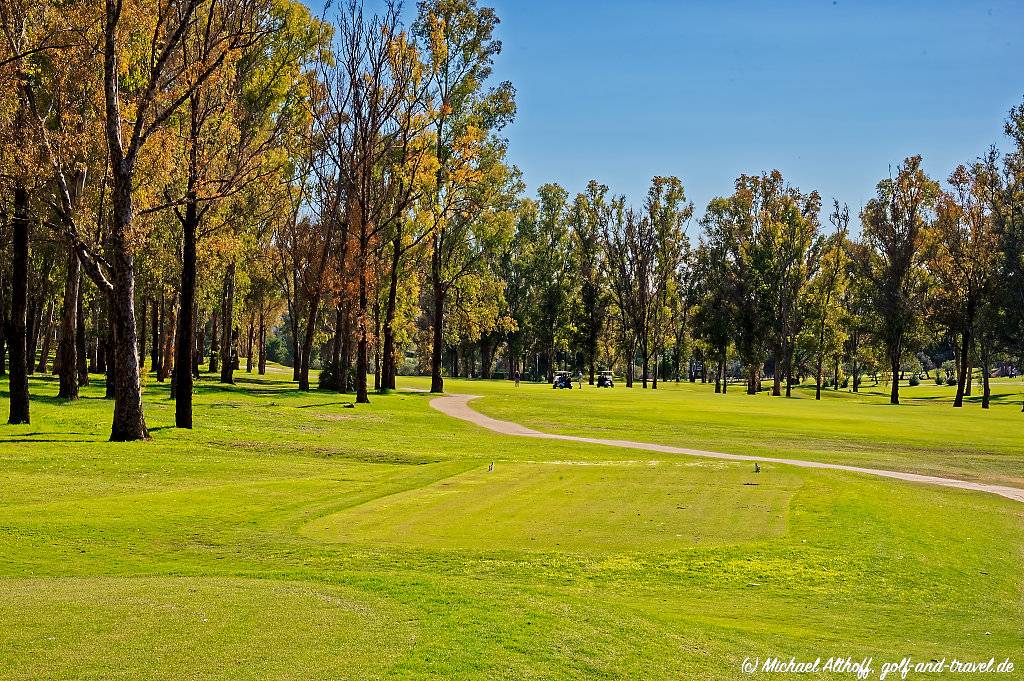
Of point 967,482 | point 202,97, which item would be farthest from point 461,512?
point 202,97

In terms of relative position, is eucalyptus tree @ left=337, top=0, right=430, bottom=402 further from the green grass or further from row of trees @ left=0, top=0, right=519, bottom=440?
the green grass

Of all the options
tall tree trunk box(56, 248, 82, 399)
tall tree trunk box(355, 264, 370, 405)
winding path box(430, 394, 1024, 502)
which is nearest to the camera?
winding path box(430, 394, 1024, 502)

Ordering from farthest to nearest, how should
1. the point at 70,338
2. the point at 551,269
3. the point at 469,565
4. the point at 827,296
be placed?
the point at 551,269
the point at 827,296
the point at 70,338
the point at 469,565

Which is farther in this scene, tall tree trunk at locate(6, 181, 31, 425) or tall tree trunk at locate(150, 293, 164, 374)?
tall tree trunk at locate(150, 293, 164, 374)

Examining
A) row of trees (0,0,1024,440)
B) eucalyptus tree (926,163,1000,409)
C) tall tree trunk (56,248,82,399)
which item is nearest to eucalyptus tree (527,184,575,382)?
row of trees (0,0,1024,440)

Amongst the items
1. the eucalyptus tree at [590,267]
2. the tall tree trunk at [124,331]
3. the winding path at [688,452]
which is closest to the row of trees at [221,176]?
the tall tree trunk at [124,331]

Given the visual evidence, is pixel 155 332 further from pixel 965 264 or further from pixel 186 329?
pixel 965 264

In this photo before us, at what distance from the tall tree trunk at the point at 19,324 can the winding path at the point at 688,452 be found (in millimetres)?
17338

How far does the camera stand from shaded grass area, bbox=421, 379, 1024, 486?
30234 mm

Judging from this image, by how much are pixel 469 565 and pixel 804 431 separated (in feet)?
102

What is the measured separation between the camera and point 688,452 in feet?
100

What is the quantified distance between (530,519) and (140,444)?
14.6m

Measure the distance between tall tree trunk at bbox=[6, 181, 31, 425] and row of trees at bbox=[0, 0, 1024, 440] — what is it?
0.24ft

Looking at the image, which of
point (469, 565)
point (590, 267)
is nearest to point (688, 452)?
point (469, 565)
